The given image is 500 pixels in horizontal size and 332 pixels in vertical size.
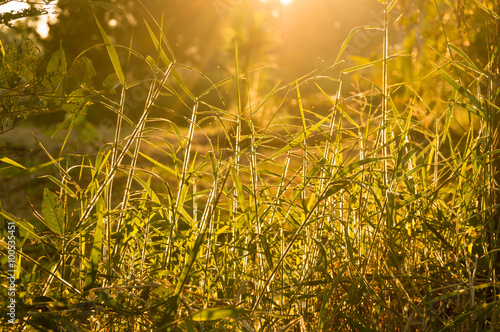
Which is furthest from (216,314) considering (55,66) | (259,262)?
(55,66)

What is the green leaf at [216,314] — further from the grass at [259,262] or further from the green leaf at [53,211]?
the green leaf at [53,211]

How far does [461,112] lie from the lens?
2.29 meters

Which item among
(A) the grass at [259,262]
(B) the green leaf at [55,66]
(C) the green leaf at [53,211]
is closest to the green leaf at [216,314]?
(A) the grass at [259,262]

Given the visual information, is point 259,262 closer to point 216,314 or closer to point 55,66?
point 216,314

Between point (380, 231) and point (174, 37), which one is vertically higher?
point (174, 37)

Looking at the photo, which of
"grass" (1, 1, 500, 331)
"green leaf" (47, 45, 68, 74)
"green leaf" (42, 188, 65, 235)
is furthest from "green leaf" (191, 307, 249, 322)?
"green leaf" (47, 45, 68, 74)

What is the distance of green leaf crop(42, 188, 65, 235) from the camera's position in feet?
2.87

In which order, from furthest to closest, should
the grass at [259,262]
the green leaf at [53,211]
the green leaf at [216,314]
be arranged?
the green leaf at [53,211], the grass at [259,262], the green leaf at [216,314]

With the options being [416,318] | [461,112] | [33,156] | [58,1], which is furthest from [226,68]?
[33,156]

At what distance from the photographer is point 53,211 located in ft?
2.89

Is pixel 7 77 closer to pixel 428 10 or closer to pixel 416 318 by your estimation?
pixel 416 318

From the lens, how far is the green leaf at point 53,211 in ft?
2.87

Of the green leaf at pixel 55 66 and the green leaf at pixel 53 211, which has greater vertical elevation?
the green leaf at pixel 55 66

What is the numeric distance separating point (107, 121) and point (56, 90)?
19.4 feet
